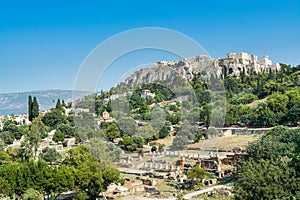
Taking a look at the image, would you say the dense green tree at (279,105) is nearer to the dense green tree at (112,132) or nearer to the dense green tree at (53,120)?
the dense green tree at (112,132)

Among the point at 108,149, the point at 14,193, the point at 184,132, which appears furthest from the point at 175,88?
the point at 14,193

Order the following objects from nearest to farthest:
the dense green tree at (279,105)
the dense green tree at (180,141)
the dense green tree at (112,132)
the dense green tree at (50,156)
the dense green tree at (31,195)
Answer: the dense green tree at (31,195), the dense green tree at (50,156), the dense green tree at (180,141), the dense green tree at (112,132), the dense green tree at (279,105)

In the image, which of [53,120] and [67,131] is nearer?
[67,131]

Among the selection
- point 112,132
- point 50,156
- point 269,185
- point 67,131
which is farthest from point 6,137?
point 269,185

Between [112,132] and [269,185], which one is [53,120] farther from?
[269,185]

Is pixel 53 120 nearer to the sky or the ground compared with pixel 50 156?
nearer to the sky

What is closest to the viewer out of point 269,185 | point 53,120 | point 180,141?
point 269,185

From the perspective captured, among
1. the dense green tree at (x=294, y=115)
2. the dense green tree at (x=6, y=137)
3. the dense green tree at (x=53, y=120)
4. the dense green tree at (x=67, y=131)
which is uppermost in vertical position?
the dense green tree at (x=294, y=115)

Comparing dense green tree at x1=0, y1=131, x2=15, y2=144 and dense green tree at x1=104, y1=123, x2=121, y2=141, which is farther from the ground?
dense green tree at x1=104, y1=123, x2=121, y2=141

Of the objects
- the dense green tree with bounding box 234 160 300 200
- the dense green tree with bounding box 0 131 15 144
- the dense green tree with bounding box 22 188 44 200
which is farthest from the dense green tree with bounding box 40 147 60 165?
the dense green tree with bounding box 234 160 300 200

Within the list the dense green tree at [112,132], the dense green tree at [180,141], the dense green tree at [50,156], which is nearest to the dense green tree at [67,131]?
the dense green tree at [112,132]

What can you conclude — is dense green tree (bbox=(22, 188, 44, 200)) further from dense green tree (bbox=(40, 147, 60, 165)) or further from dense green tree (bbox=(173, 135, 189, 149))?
dense green tree (bbox=(173, 135, 189, 149))

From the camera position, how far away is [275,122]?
2173cm

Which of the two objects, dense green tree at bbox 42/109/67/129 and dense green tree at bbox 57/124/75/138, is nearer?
dense green tree at bbox 57/124/75/138
